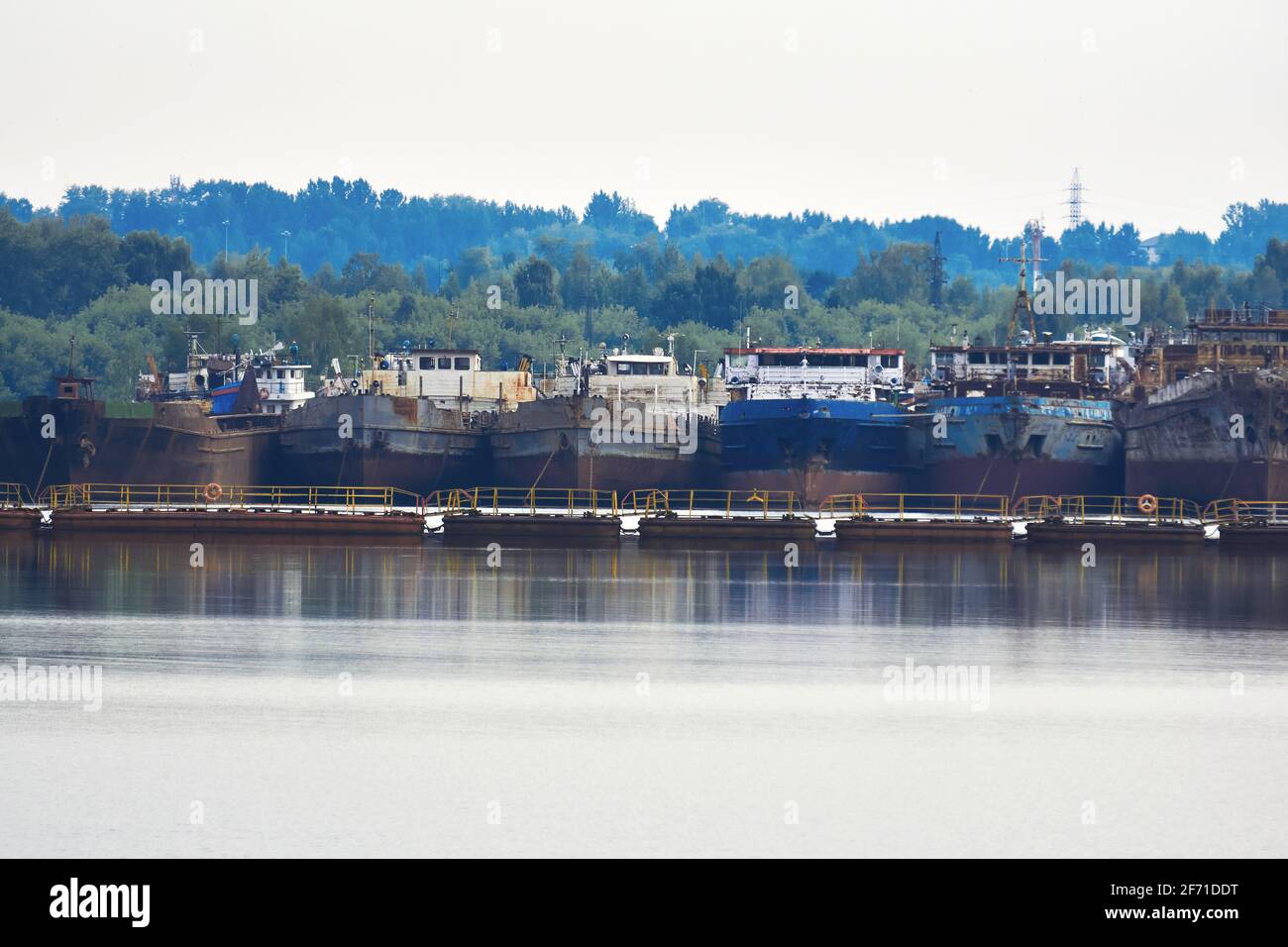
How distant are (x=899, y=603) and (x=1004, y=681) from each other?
13.6 m

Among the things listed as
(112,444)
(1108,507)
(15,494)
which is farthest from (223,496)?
(1108,507)

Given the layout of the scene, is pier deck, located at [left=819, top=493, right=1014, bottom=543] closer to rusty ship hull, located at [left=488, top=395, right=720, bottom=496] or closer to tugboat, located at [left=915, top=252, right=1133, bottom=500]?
tugboat, located at [left=915, top=252, right=1133, bottom=500]

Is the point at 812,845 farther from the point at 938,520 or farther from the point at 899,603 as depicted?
the point at 938,520

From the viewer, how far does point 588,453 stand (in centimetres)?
8681

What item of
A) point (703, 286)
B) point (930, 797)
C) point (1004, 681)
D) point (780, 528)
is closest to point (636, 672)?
point (1004, 681)

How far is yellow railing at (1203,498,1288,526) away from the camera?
77.2 metres

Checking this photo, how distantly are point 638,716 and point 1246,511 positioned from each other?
52425 millimetres

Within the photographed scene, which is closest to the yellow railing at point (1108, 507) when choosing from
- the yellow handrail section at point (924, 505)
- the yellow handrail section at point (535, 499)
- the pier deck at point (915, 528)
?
A: the yellow handrail section at point (924, 505)

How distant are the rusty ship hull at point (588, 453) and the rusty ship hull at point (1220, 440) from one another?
1872cm

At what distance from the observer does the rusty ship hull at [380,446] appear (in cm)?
8844

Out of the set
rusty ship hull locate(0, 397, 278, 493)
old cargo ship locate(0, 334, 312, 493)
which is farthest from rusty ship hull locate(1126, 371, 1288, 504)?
rusty ship hull locate(0, 397, 278, 493)

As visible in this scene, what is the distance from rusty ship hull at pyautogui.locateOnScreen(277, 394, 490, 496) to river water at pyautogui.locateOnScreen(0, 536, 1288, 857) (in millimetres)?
27455

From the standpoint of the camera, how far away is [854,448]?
8781 cm

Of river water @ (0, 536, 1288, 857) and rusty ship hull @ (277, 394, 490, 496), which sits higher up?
rusty ship hull @ (277, 394, 490, 496)
